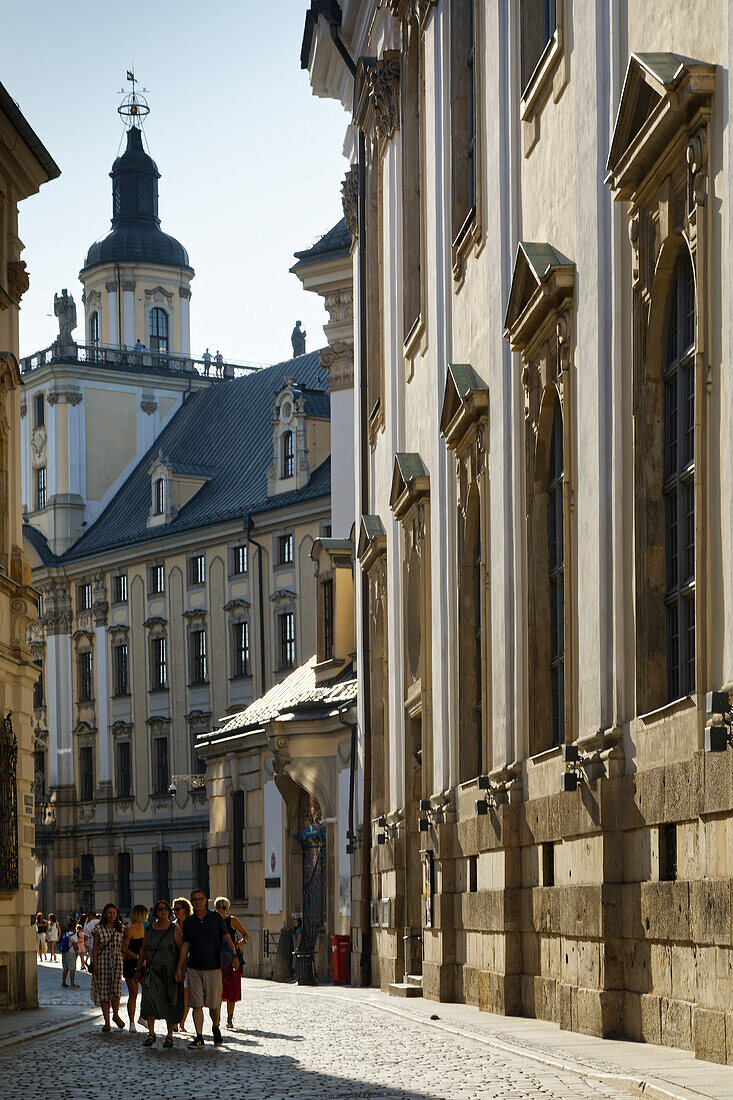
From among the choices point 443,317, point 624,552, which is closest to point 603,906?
point 624,552

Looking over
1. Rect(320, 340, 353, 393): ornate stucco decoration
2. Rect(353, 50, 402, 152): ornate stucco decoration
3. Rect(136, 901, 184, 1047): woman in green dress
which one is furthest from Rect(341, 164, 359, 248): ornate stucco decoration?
Rect(136, 901, 184, 1047): woman in green dress

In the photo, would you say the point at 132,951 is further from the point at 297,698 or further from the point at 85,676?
the point at 85,676

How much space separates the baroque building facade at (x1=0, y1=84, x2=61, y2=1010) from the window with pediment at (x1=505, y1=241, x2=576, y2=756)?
8.82m

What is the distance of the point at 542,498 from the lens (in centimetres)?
1952

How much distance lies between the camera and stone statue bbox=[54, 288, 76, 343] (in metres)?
82.9

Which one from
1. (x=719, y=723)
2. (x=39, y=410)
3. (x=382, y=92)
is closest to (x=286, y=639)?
(x=39, y=410)

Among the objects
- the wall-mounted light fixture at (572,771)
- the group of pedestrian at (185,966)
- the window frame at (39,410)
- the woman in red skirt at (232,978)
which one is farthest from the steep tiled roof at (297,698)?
the window frame at (39,410)

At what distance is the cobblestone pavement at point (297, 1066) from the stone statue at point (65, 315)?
207 feet

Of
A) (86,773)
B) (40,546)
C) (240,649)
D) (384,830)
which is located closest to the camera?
(384,830)

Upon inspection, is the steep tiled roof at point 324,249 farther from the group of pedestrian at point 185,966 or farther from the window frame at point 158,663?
the window frame at point 158,663

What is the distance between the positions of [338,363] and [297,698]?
942 centimetres

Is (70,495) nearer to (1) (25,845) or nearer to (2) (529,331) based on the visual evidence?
(1) (25,845)

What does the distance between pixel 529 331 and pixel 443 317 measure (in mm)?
6734

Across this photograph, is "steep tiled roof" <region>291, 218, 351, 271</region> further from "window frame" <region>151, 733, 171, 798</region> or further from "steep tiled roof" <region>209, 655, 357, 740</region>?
"window frame" <region>151, 733, 171, 798</region>
